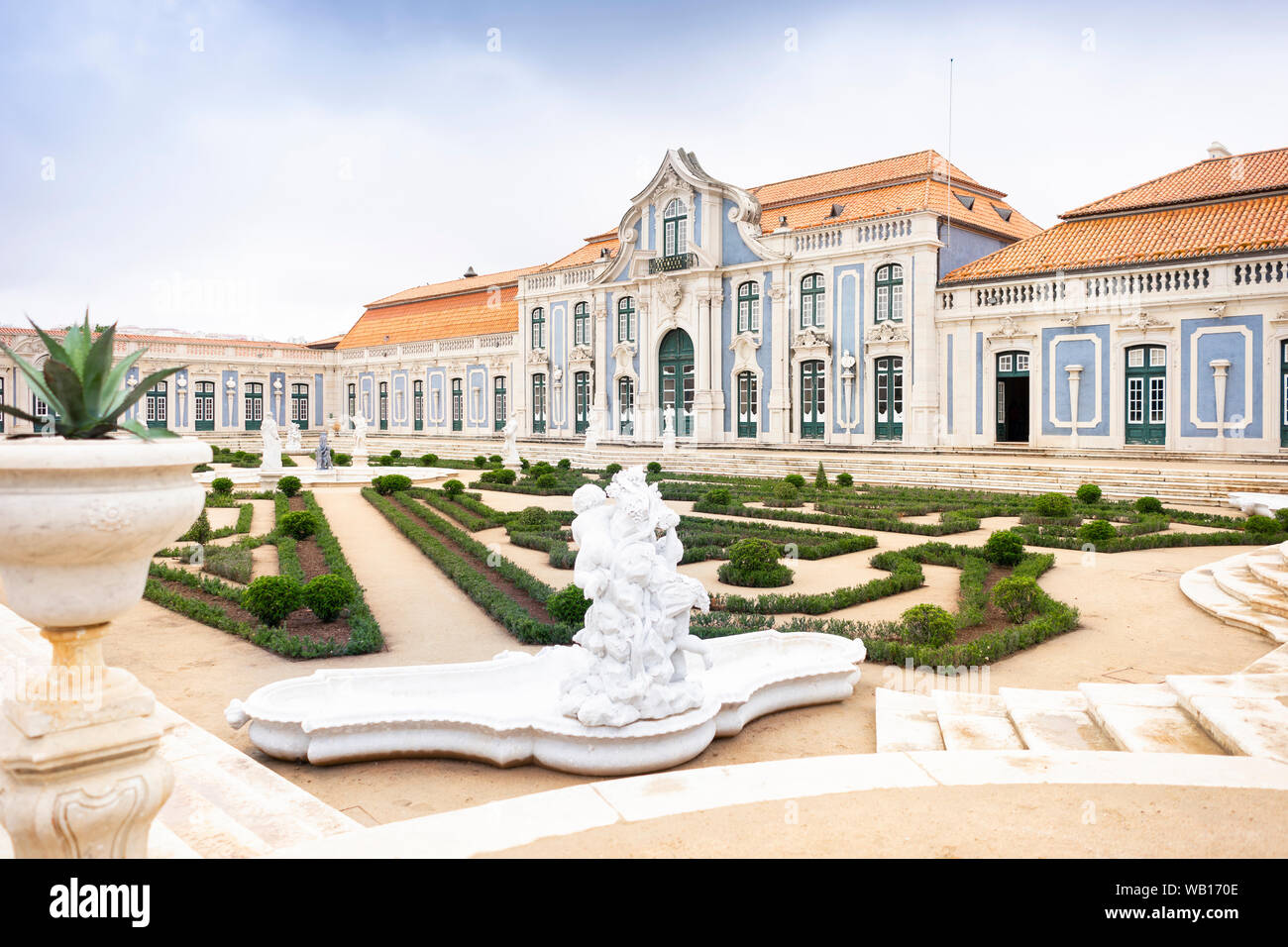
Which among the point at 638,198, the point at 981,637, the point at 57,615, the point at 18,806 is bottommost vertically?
the point at 981,637

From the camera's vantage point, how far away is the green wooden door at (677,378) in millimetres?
35031

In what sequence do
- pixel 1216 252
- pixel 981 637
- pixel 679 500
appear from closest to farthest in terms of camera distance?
pixel 981 637
pixel 679 500
pixel 1216 252

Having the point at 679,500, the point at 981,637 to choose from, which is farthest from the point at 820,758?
the point at 679,500

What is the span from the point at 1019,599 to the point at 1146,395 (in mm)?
18562

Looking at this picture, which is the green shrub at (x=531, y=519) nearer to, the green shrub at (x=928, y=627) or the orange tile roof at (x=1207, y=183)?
the green shrub at (x=928, y=627)

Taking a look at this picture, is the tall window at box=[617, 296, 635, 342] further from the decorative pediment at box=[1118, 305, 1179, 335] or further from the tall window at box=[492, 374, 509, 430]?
the decorative pediment at box=[1118, 305, 1179, 335]

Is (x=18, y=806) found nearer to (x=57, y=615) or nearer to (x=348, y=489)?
(x=57, y=615)

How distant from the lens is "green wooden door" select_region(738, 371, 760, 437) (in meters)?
33.1

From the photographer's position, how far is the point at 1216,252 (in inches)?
886

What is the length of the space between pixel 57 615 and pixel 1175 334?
26.2m

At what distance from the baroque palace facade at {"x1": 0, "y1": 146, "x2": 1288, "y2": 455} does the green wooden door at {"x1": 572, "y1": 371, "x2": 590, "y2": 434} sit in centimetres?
9

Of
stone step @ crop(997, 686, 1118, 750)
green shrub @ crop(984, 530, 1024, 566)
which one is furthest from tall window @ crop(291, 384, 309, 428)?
stone step @ crop(997, 686, 1118, 750)

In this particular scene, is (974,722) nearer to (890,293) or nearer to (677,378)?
(890,293)
